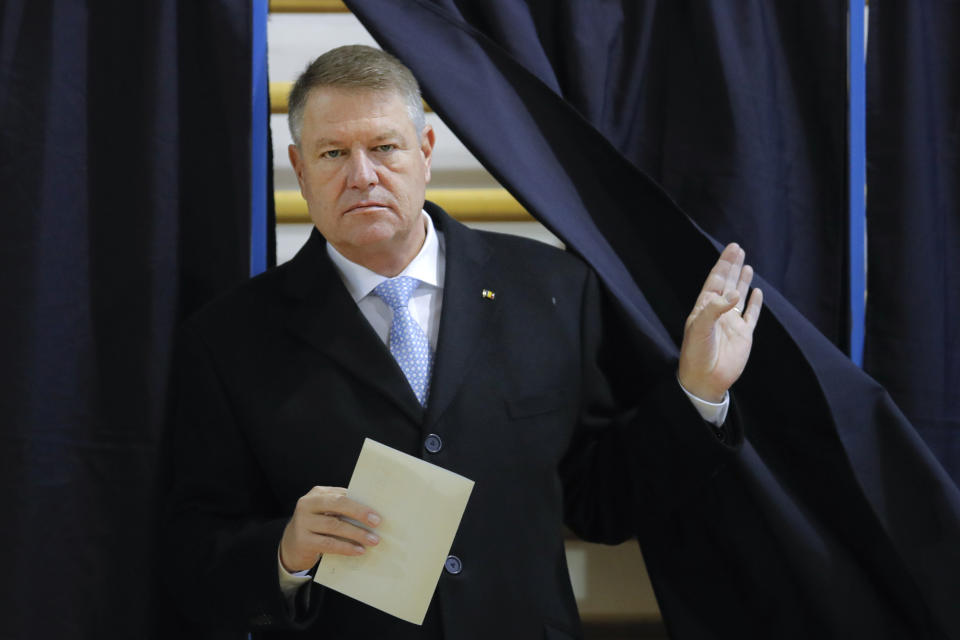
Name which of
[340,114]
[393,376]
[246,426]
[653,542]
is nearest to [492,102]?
[340,114]

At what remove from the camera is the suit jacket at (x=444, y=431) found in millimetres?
1587

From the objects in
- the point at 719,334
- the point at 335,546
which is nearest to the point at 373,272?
the point at 335,546

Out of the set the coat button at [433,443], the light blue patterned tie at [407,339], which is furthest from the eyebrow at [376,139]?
the coat button at [433,443]

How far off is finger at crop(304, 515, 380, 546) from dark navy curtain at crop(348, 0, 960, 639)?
499 millimetres

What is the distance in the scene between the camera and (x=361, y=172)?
5.24 ft

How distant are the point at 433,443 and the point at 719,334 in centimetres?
48

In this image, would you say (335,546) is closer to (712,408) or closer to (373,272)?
(373,272)

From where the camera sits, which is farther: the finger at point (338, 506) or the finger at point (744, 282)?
the finger at point (744, 282)

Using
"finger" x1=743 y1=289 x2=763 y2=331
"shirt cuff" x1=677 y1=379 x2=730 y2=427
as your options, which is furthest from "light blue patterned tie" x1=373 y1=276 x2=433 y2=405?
"finger" x1=743 y1=289 x2=763 y2=331

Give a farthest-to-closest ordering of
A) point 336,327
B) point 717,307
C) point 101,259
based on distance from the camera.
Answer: point 101,259
point 336,327
point 717,307

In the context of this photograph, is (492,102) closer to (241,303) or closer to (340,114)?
(340,114)

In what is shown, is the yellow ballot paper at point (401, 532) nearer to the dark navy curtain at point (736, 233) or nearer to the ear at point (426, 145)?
the dark navy curtain at point (736, 233)

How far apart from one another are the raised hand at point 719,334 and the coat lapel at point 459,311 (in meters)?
0.34

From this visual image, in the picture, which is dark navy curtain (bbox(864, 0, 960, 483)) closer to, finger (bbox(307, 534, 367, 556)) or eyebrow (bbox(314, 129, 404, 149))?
eyebrow (bbox(314, 129, 404, 149))
